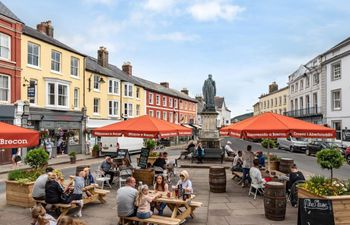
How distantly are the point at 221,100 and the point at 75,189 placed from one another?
312 ft

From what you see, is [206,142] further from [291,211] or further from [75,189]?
[75,189]

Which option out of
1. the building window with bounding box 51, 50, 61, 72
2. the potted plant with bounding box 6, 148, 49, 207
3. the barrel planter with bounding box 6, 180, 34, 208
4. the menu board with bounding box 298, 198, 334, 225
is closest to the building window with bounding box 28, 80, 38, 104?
the building window with bounding box 51, 50, 61, 72

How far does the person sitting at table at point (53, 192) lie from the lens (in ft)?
27.2

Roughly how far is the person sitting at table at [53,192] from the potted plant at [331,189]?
21.2 ft

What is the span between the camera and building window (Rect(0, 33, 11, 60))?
876 inches

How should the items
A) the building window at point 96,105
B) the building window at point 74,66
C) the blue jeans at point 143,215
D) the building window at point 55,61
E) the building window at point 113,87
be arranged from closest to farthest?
the blue jeans at point 143,215, the building window at point 55,61, the building window at point 74,66, the building window at point 96,105, the building window at point 113,87

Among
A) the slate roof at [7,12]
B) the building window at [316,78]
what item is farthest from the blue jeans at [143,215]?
the building window at [316,78]

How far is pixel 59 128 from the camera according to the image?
28.3 m

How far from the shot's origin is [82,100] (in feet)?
104

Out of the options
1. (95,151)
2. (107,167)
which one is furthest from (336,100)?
(107,167)

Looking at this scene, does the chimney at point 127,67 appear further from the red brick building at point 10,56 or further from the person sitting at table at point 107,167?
the person sitting at table at point 107,167

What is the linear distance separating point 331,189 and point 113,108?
32.4 metres

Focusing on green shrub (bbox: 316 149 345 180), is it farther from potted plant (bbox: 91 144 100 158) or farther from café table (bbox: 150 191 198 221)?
potted plant (bbox: 91 144 100 158)

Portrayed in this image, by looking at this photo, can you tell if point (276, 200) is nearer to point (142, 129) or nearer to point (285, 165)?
point (142, 129)
